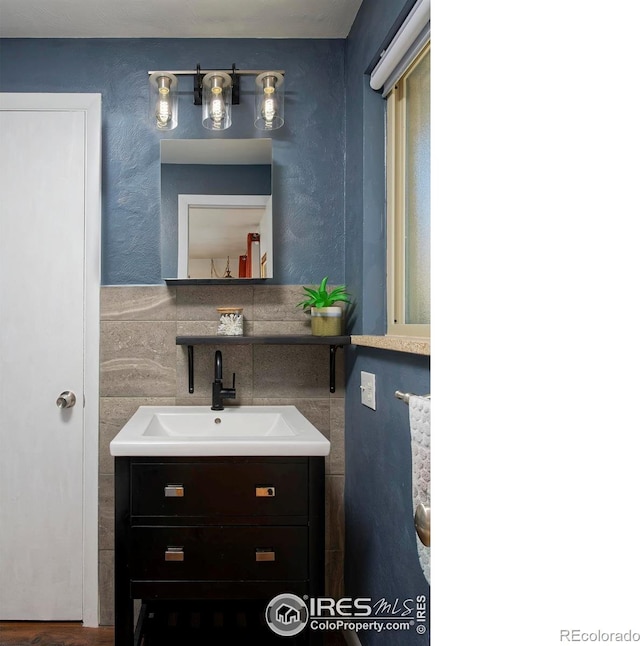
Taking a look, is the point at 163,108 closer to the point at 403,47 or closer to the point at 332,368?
the point at 403,47

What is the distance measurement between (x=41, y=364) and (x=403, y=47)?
1.76m

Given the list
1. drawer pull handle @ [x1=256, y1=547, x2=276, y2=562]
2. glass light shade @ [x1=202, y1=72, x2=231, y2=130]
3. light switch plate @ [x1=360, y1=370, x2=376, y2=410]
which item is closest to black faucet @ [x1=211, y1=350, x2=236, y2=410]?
light switch plate @ [x1=360, y1=370, x2=376, y2=410]

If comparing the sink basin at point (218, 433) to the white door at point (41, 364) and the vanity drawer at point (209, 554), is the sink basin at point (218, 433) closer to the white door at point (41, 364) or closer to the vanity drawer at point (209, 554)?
the vanity drawer at point (209, 554)

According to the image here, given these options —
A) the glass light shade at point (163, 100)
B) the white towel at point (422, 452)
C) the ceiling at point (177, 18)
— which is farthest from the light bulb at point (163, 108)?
the white towel at point (422, 452)

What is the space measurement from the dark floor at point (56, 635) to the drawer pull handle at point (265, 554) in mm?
727

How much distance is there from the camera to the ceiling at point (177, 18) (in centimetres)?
199

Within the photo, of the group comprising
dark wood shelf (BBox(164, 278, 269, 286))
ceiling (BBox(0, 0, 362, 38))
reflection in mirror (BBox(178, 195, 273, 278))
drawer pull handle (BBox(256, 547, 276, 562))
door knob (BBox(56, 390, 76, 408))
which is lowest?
drawer pull handle (BBox(256, 547, 276, 562))

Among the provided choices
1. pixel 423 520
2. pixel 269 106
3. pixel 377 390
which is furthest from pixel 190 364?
pixel 423 520

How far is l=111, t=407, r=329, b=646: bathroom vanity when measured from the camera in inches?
61.9

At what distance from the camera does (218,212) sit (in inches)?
85.2

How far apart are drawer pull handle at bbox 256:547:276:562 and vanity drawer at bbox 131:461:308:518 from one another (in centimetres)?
10

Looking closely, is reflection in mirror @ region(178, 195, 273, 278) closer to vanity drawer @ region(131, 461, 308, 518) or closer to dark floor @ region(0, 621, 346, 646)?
vanity drawer @ region(131, 461, 308, 518)
